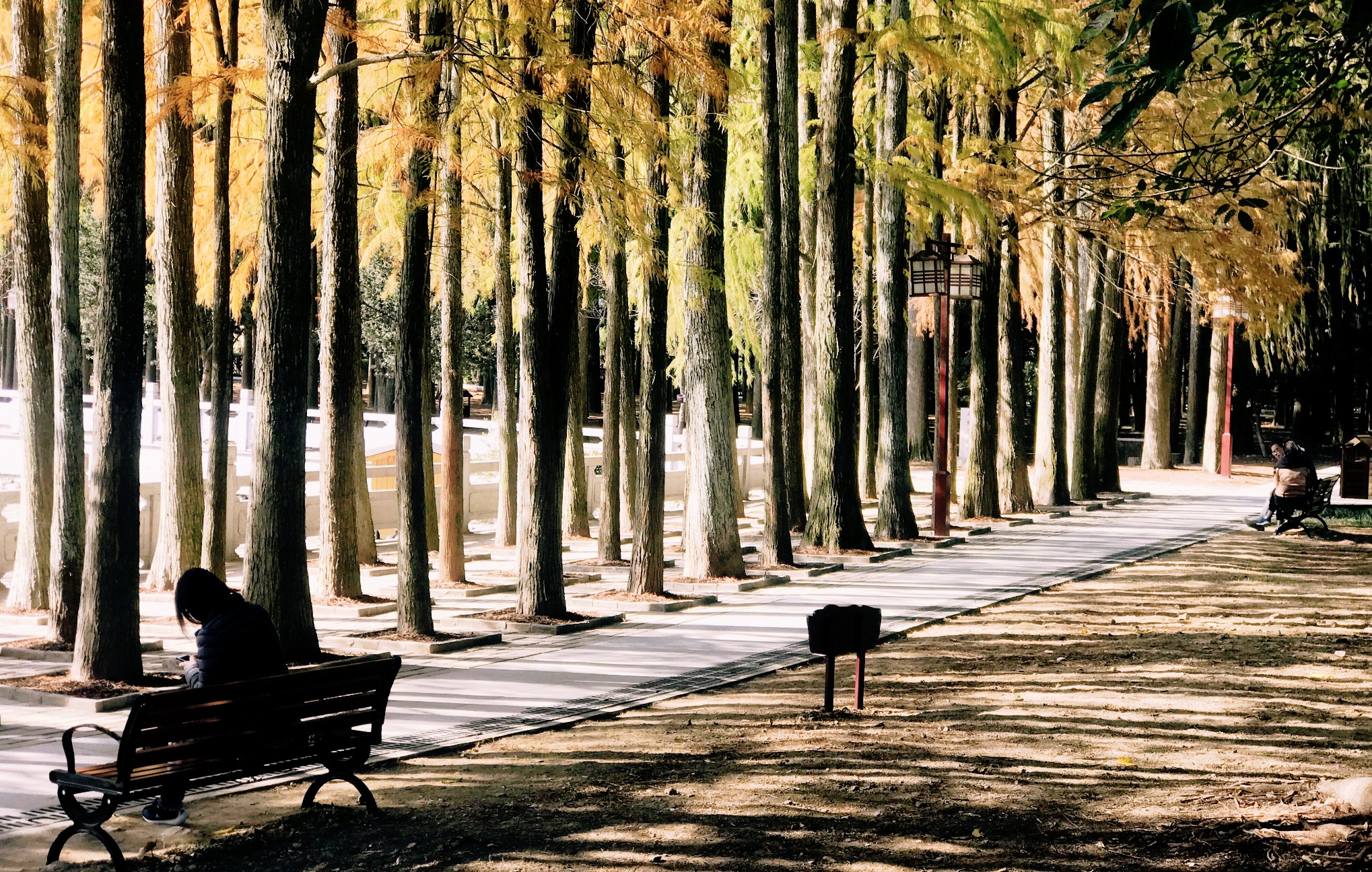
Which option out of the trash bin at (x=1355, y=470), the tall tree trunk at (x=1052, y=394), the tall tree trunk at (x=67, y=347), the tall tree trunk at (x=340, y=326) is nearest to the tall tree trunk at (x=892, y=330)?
the tall tree trunk at (x=1052, y=394)

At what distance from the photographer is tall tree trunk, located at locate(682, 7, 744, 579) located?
56.1 feet

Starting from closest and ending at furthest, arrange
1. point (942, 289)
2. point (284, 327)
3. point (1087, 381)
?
point (284, 327) → point (942, 289) → point (1087, 381)

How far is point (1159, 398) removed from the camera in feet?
124

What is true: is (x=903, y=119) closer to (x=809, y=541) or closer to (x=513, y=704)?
(x=809, y=541)

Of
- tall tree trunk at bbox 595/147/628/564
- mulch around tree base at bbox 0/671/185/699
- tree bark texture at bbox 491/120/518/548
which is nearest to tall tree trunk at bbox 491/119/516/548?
tree bark texture at bbox 491/120/518/548

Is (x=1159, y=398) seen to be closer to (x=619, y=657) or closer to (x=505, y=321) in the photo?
(x=505, y=321)

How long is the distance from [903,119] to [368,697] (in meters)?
16.4

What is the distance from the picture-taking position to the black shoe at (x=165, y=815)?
729 cm

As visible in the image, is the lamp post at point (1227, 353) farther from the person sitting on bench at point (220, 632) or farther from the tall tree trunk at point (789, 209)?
the person sitting on bench at point (220, 632)

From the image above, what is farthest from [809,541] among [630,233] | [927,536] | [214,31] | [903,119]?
[214,31]

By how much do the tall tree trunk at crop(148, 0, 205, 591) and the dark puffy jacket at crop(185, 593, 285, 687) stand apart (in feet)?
25.5

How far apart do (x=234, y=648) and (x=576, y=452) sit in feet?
45.3

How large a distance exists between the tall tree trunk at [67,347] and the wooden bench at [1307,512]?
1873 centimetres

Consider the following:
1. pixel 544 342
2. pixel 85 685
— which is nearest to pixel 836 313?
pixel 544 342
